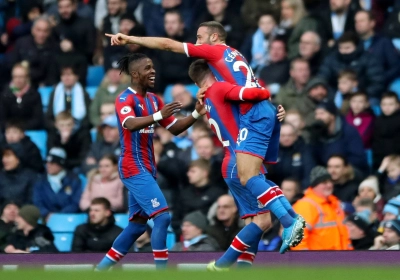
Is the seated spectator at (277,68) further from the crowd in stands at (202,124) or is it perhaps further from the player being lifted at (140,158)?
the player being lifted at (140,158)

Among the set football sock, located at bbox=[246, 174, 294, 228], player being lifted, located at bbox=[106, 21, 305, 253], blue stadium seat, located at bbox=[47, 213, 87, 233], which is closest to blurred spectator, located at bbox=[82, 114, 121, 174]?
blue stadium seat, located at bbox=[47, 213, 87, 233]

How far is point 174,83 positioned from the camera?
1459 centimetres

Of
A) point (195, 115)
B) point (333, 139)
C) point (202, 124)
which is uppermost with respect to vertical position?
point (195, 115)

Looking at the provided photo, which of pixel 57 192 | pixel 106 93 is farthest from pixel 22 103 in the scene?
pixel 57 192

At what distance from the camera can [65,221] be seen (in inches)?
519

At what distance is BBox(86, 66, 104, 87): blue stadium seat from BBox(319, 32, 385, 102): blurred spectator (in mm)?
3525

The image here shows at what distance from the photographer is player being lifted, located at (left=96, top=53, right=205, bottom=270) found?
392 inches

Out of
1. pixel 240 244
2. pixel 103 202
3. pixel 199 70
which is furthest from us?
pixel 103 202

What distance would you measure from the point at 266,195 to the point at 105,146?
4.84m

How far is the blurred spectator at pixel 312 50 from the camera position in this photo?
1372cm

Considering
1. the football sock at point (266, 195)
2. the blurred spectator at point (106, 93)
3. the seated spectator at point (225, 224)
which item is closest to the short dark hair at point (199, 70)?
the football sock at point (266, 195)

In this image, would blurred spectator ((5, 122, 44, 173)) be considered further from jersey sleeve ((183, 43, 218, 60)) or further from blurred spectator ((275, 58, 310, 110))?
jersey sleeve ((183, 43, 218, 60))

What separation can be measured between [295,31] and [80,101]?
3.15m

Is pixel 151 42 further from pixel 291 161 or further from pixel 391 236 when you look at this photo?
pixel 291 161
